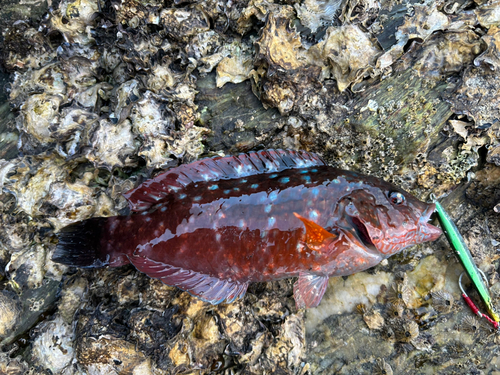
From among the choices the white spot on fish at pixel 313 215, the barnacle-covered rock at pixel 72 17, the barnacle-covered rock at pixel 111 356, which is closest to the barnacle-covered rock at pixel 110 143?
the barnacle-covered rock at pixel 72 17

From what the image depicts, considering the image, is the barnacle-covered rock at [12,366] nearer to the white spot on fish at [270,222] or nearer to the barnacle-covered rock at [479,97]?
the white spot on fish at [270,222]

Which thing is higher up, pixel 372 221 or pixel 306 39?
pixel 306 39

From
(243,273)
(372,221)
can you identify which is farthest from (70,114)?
(372,221)

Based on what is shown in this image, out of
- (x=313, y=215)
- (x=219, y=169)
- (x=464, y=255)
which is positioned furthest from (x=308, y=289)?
(x=464, y=255)

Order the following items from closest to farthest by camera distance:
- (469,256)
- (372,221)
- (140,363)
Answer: (372,221), (140,363), (469,256)

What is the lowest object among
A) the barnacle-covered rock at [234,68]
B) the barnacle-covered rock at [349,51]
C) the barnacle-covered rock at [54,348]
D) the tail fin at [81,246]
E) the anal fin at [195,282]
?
the barnacle-covered rock at [54,348]

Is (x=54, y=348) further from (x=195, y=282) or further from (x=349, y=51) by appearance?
(x=349, y=51)

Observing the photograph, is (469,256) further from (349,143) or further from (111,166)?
(111,166)
